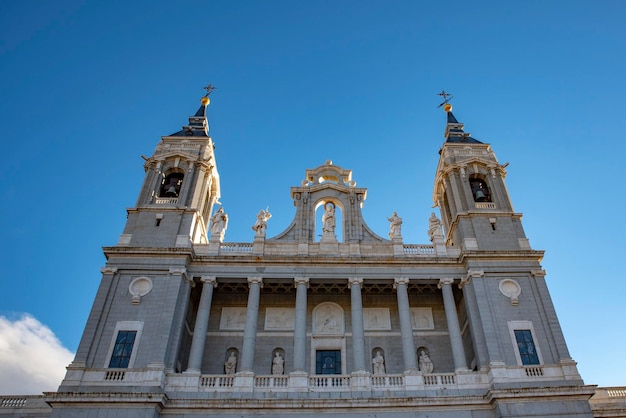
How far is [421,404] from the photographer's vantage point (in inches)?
898

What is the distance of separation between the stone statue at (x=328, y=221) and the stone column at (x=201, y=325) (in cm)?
705

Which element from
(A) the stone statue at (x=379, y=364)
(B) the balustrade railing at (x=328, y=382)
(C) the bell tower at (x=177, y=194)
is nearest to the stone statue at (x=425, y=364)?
(A) the stone statue at (x=379, y=364)

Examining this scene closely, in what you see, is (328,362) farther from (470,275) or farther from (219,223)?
(219,223)

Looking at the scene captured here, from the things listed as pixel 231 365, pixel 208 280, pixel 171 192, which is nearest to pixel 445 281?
pixel 231 365

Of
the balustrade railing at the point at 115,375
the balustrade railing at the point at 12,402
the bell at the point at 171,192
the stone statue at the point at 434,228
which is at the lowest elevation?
the balustrade railing at the point at 12,402

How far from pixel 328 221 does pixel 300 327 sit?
23.9 ft

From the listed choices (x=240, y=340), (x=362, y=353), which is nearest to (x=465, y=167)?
(x=362, y=353)

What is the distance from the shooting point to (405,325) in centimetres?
2586

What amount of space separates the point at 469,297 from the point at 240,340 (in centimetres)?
1239

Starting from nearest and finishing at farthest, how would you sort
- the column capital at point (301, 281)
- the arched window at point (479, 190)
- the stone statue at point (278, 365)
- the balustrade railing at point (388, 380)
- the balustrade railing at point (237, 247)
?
the balustrade railing at point (388, 380)
the stone statue at point (278, 365)
the column capital at point (301, 281)
the balustrade railing at point (237, 247)
the arched window at point (479, 190)

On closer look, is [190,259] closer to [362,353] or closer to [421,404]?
[362,353]

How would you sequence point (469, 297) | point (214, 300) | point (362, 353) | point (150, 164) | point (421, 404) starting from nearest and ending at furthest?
point (421, 404), point (362, 353), point (469, 297), point (214, 300), point (150, 164)

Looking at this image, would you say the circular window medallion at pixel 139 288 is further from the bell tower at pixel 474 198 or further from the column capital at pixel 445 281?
the bell tower at pixel 474 198

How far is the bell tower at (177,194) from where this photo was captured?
28.8 m
